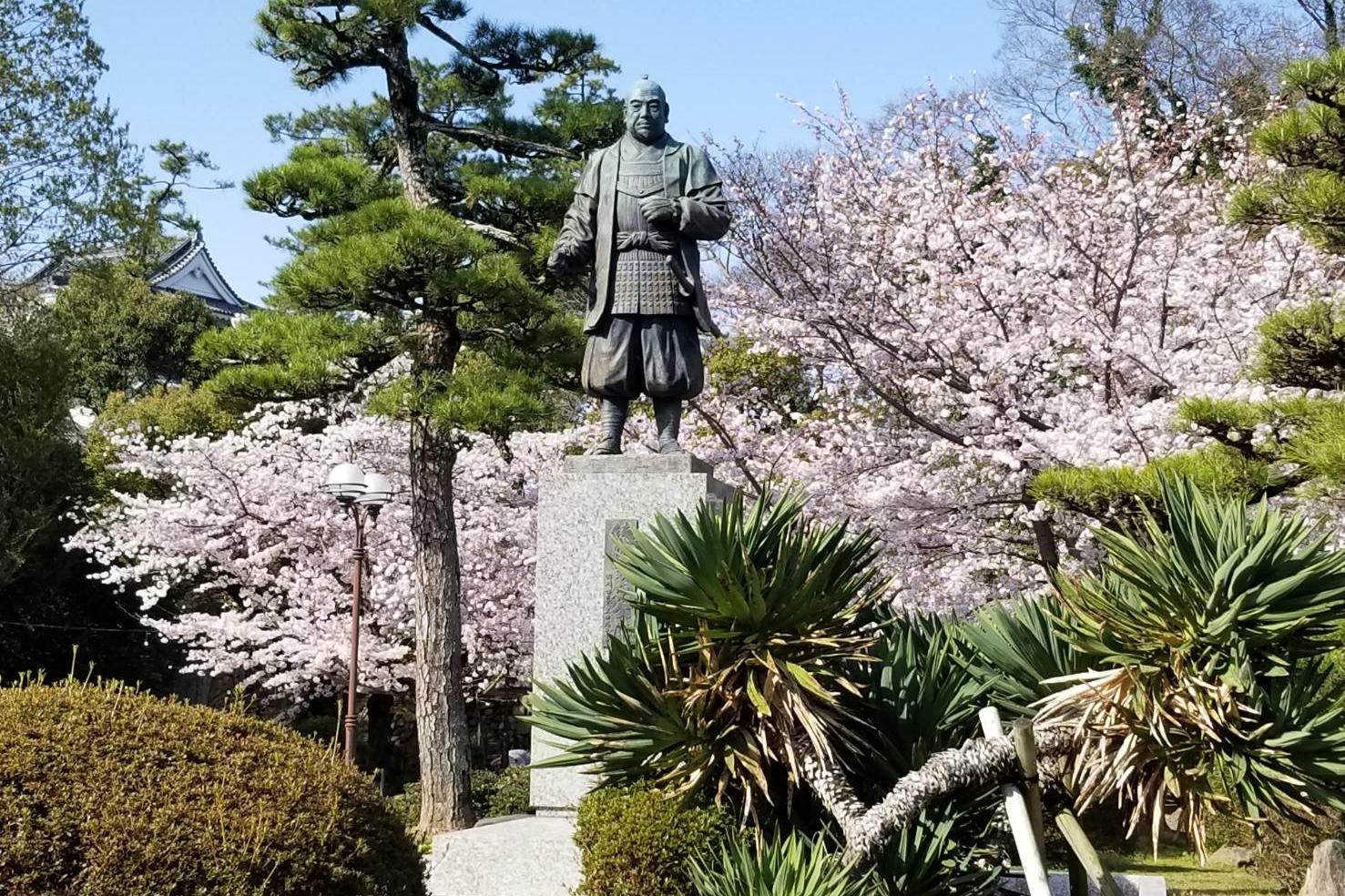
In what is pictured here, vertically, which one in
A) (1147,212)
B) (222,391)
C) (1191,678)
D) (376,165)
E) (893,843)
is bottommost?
(893,843)

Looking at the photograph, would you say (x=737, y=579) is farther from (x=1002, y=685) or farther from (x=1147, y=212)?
(x=1147, y=212)

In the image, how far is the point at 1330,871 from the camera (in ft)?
26.5

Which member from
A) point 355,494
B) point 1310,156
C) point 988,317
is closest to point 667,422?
point 1310,156

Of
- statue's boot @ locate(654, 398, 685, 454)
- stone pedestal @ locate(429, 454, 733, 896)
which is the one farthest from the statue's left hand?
stone pedestal @ locate(429, 454, 733, 896)

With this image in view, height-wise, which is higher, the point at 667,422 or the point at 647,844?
the point at 667,422

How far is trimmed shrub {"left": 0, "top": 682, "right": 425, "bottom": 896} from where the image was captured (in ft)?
12.0

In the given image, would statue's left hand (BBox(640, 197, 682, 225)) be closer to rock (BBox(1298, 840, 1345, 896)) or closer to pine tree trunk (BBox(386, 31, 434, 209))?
rock (BBox(1298, 840, 1345, 896))

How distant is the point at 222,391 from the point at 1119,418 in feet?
24.2

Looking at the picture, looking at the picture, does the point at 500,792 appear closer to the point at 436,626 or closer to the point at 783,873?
the point at 436,626

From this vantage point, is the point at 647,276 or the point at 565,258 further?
the point at 565,258

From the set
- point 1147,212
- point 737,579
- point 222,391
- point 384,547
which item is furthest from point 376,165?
point 737,579

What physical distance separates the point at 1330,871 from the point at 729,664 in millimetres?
5905

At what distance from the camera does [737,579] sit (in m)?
4.14

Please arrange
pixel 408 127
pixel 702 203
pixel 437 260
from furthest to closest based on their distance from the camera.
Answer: pixel 408 127 < pixel 437 260 < pixel 702 203
